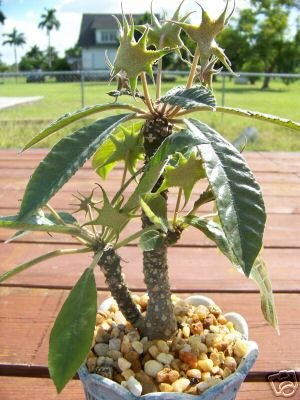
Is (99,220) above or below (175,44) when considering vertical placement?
below

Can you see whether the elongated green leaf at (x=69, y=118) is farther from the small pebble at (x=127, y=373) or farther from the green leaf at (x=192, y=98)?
the small pebble at (x=127, y=373)

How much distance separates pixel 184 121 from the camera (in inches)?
17.9

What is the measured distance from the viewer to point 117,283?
1.87 ft

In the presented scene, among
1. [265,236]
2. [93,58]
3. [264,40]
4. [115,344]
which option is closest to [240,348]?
[115,344]

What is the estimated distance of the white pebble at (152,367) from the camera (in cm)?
57

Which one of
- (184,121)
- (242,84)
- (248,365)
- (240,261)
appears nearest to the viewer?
(240,261)

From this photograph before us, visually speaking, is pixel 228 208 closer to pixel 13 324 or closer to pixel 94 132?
pixel 94 132

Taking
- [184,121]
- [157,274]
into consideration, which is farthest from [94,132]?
[157,274]

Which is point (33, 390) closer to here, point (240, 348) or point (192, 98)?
point (240, 348)

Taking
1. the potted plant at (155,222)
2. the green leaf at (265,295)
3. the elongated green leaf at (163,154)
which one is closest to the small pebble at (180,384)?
the potted plant at (155,222)

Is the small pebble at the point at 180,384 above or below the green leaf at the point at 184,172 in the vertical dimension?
below

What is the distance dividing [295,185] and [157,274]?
4.02 feet

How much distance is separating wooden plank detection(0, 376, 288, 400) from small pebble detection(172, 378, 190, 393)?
14 cm

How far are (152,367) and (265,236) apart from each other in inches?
28.2
